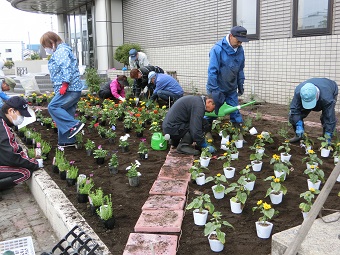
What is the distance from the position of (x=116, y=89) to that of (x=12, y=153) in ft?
17.2

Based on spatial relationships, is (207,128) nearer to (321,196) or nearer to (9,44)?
(321,196)

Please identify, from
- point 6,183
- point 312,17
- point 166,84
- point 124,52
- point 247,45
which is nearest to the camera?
point 6,183

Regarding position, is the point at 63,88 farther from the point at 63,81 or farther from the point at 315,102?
the point at 315,102

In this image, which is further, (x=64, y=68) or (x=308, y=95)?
(x=64, y=68)

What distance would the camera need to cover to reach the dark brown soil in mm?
2801

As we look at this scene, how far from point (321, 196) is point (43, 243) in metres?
2.43

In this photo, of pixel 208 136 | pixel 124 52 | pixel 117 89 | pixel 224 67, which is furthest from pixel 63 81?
pixel 124 52

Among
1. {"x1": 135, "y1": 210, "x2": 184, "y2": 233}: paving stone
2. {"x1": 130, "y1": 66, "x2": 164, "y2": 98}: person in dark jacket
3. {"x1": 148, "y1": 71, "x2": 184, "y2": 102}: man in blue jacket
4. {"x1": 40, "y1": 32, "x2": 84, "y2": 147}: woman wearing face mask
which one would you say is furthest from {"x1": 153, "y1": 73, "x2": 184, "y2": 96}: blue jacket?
{"x1": 135, "y1": 210, "x2": 184, "y2": 233}: paving stone

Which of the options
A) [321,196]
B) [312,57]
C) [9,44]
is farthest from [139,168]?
[9,44]

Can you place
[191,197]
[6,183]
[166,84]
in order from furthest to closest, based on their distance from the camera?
1. [166,84]
2. [6,183]
3. [191,197]

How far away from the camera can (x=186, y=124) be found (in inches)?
195

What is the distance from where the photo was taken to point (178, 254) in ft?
8.81

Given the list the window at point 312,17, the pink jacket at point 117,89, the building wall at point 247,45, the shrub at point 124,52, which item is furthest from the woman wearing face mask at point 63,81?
the shrub at point 124,52

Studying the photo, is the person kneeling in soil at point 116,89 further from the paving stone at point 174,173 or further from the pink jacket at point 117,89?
the paving stone at point 174,173
